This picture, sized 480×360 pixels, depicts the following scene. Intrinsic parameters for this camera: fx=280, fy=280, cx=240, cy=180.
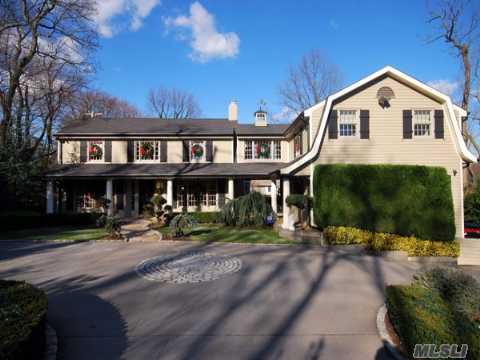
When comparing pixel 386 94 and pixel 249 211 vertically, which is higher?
pixel 386 94

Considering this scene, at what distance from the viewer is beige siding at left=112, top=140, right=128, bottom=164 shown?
1975cm

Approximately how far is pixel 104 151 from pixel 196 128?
6.66 metres

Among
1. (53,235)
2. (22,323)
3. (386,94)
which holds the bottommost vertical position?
(53,235)

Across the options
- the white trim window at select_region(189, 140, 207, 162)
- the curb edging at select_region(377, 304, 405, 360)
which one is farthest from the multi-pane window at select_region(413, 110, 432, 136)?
→ the white trim window at select_region(189, 140, 207, 162)

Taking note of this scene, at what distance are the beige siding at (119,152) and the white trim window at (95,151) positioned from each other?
2.42ft

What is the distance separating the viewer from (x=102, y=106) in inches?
1517

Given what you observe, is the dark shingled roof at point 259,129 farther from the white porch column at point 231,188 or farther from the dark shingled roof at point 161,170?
the white porch column at point 231,188

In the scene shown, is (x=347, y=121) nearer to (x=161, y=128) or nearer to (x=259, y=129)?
(x=259, y=129)

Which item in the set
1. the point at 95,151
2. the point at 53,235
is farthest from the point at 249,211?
the point at 95,151

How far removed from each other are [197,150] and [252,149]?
13.1 feet

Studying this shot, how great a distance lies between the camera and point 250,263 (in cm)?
894

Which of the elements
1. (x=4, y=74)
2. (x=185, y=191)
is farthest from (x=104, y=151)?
(x=4, y=74)

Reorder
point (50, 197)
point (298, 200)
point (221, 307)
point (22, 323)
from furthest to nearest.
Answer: point (50, 197), point (298, 200), point (221, 307), point (22, 323)

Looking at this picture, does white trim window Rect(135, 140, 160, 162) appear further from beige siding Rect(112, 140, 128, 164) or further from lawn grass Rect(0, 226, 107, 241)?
lawn grass Rect(0, 226, 107, 241)
